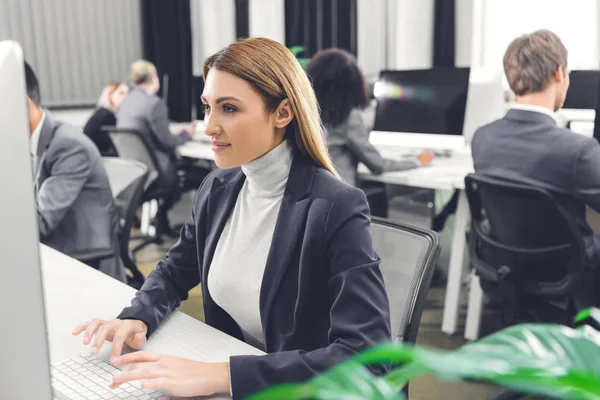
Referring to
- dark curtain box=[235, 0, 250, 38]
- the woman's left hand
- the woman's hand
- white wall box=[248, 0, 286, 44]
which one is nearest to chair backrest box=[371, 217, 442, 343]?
the woman's left hand

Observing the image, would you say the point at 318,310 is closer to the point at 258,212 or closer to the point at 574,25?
the point at 258,212

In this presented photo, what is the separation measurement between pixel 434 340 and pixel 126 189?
1381 millimetres

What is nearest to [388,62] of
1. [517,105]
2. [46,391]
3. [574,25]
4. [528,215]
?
[574,25]

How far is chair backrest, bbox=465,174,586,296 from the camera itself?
1850mm

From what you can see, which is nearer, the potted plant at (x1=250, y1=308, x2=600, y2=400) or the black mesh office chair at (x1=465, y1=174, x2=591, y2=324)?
the potted plant at (x1=250, y1=308, x2=600, y2=400)

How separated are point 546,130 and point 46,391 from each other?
1761 millimetres

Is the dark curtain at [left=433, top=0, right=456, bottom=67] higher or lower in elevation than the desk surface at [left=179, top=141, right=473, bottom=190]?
higher

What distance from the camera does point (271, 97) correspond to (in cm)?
113

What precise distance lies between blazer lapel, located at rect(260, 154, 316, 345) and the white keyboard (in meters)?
0.28

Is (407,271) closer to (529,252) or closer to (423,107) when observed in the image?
(529,252)

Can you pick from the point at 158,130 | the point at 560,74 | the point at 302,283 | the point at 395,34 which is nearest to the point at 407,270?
the point at 302,283

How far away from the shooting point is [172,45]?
6359mm

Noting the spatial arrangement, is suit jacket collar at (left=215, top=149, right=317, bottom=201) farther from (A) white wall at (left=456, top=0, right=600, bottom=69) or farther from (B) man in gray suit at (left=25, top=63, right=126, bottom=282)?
(A) white wall at (left=456, top=0, right=600, bottom=69)

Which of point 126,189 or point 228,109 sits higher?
point 228,109
